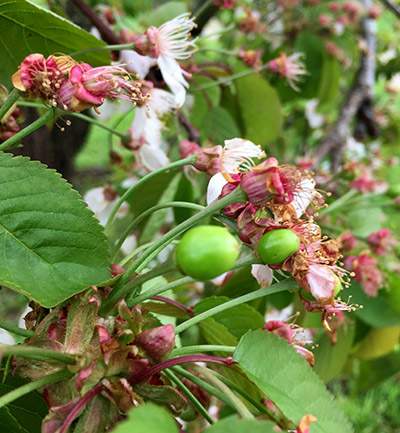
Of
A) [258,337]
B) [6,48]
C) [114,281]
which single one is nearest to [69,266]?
[114,281]

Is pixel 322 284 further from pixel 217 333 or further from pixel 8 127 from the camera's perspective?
pixel 8 127

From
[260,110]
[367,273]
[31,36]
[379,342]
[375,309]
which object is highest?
[31,36]

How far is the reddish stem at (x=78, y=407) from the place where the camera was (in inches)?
13.9

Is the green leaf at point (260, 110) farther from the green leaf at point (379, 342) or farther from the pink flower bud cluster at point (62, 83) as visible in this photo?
the pink flower bud cluster at point (62, 83)

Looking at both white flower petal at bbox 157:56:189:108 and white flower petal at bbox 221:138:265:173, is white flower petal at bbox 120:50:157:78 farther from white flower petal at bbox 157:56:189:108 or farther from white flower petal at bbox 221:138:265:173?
white flower petal at bbox 221:138:265:173

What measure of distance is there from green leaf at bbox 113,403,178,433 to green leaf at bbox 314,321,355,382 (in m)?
0.69

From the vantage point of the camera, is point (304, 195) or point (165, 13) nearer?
point (304, 195)

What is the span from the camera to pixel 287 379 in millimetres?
404

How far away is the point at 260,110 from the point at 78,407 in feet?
3.20

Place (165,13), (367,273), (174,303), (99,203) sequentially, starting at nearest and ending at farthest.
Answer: (174,303) < (367,273) < (99,203) < (165,13)

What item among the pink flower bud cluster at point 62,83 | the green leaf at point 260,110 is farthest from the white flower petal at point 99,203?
the pink flower bud cluster at point 62,83

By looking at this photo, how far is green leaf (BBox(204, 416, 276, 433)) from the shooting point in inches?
11.9

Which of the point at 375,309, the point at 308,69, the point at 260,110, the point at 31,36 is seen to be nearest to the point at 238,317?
the point at 31,36

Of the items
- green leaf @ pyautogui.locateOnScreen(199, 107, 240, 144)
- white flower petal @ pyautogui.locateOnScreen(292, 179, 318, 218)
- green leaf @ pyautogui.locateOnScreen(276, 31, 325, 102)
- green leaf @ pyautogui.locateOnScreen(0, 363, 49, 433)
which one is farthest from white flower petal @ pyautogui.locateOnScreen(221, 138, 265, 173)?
green leaf @ pyautogui.locateOnScreen(276, 31, 325, 102)
